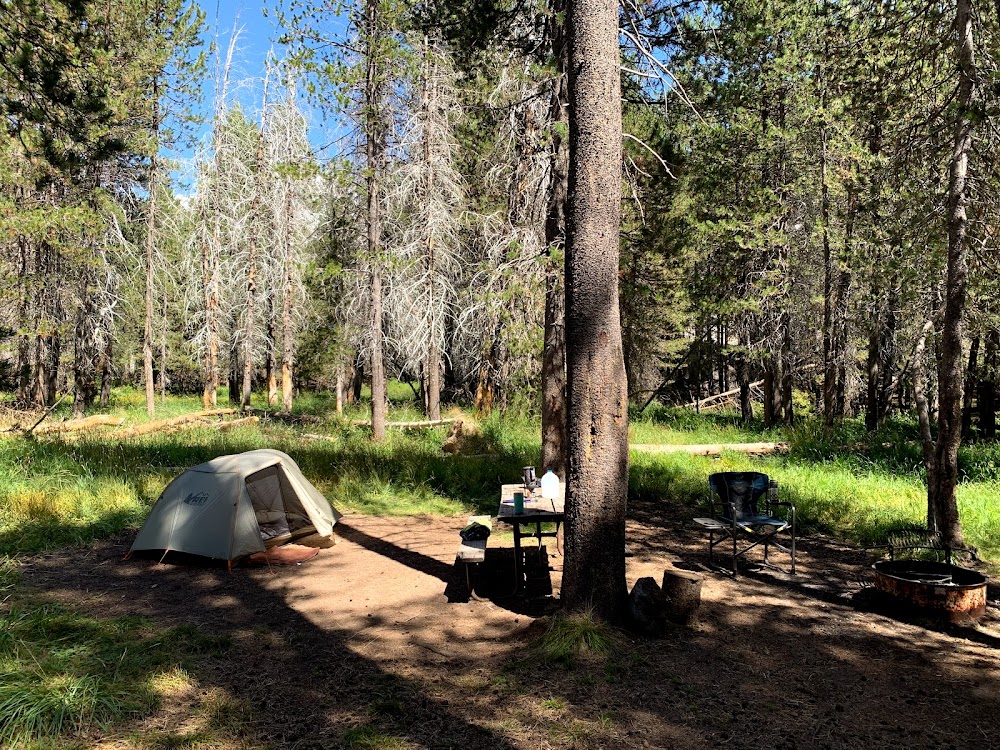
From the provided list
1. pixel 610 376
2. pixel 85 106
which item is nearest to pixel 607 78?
pixel 610 376

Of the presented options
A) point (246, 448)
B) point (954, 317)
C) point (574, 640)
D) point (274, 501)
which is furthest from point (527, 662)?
point (246, 448)

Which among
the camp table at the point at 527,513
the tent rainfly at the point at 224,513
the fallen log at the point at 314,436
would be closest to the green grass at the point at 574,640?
the camp table at the point at 527,513

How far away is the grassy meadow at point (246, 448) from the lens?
424 cm

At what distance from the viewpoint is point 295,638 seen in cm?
548

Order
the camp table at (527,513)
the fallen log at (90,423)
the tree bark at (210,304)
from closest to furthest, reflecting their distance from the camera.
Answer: the camp table at (527,513), the fallen log at (90,423), the tree bark at (210,304)

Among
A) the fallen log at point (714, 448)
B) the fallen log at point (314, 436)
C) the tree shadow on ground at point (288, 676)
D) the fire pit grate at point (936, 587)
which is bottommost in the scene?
the tree shadow on ground at point (288, 676)

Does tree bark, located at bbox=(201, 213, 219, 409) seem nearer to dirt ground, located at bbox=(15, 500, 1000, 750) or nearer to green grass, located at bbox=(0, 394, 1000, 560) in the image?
green grass, located at bbox=(0, 394, 1000, 560)

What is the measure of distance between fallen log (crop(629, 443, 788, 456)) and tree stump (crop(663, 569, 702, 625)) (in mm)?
7979

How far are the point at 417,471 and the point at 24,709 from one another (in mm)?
7963

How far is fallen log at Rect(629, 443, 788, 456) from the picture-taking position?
539 inches

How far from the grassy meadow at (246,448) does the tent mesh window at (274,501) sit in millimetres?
1390

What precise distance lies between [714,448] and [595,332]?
31.7ft

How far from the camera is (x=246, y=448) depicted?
13.1 m

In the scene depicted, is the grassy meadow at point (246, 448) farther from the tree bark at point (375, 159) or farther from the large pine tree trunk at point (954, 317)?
the tree bark at point (375, 159)
